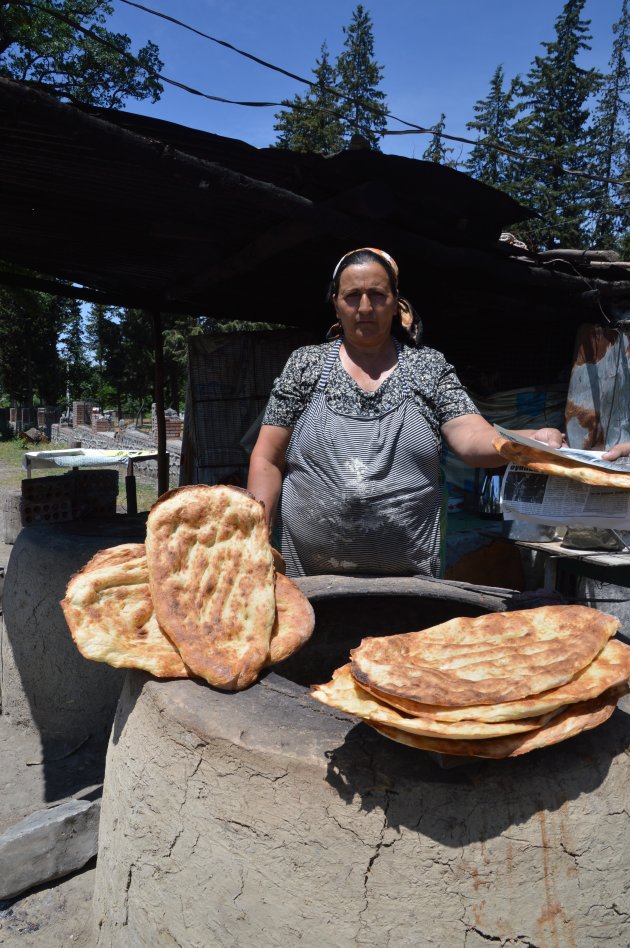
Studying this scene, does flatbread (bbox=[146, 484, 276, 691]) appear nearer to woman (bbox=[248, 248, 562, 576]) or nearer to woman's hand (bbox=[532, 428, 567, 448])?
woman (bbox=[248, 248, 562, 576])

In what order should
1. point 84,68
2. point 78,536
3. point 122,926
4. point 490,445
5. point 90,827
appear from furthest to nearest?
point 84,68 < point 78,536 < point 90,827 < point 490,445 < point 122,926

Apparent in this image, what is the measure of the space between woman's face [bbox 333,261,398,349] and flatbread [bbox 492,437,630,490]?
2.43 ft

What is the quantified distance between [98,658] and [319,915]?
636 millimetres

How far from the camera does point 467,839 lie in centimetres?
106

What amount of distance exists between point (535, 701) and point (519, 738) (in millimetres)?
64

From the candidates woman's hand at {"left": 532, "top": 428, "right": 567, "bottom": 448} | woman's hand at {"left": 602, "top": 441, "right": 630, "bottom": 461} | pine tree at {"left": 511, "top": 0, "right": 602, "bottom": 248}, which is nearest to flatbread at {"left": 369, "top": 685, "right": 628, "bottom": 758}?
woman's hand at {"left": 602, "top": 441, "right": 630, "bottom": 461}

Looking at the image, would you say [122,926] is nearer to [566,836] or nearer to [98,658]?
[98,658]

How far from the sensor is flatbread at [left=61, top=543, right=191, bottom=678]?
1389 mm

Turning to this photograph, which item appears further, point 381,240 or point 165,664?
point 381,240

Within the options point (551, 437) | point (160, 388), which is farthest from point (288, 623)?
point (160, 388)

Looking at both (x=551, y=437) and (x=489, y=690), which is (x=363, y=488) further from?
(x=489, y=690)

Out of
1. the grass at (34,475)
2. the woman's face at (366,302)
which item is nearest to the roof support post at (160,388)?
the grass at (34,475)

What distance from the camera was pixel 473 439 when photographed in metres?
1.83

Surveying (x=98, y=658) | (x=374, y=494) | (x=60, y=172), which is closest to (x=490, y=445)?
(x=374, y=494)
